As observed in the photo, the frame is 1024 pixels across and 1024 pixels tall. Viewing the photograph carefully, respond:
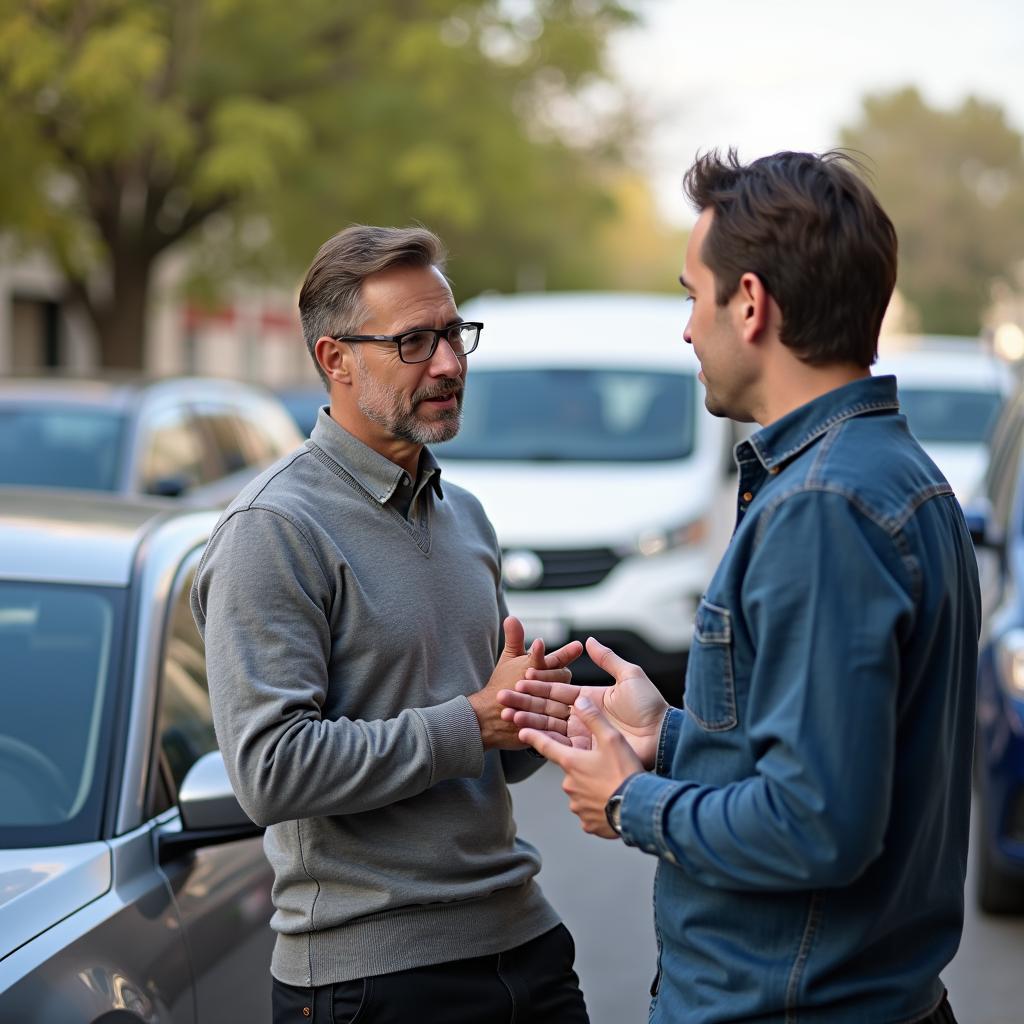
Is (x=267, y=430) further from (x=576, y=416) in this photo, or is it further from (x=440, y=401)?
(x=440, y=401)

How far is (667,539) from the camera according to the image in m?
9.05

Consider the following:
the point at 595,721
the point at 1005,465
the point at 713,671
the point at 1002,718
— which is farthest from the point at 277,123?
the point at 713,671

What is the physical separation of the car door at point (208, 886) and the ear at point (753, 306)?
1.70 m

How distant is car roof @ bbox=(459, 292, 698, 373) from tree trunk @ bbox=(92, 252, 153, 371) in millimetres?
12270

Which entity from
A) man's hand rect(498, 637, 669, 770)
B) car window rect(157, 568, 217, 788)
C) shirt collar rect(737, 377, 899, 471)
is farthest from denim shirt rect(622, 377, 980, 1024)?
car window rect(157, 568, 217, 788)

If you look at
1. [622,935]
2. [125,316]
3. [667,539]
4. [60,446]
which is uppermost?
[125,316]

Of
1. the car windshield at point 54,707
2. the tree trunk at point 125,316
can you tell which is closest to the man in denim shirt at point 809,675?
the car windshield at point 54,707

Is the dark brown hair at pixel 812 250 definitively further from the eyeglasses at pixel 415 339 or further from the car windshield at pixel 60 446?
the car windshield at pixel 60 446

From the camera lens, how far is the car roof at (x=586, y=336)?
10.2 meters

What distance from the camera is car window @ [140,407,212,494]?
28.9 ft

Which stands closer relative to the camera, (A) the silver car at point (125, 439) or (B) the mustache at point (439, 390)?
(B) the mustache at point (439, 390)

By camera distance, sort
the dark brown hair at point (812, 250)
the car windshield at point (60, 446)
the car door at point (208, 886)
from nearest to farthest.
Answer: the dark brown hair at point (812, 250)
the car door at point (208, 886)
the car windshield at point (60, 446)

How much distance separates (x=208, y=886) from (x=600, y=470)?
6305mm

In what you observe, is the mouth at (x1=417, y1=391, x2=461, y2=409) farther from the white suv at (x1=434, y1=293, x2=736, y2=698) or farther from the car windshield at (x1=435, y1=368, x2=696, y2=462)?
the car windshield at (x1=435, y1=368, x2=696, y2=462)
